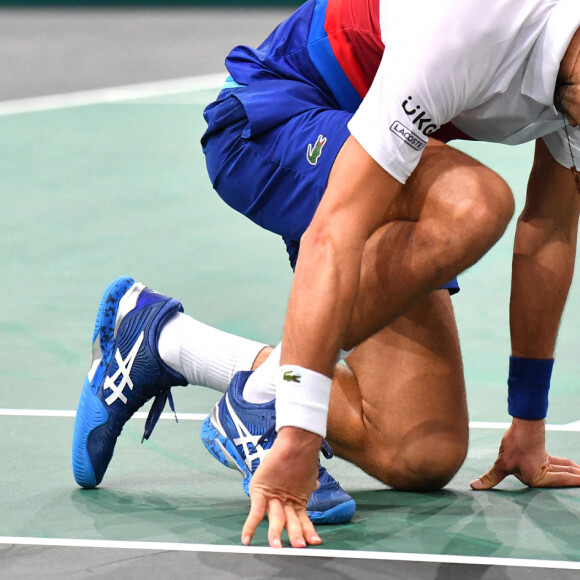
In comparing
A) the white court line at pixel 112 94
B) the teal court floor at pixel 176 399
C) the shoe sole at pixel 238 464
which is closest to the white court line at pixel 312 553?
the teal court floor at pixel 176 399

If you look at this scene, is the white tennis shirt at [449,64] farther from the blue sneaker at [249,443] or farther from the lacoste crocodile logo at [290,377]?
the blue sneaker at [249,443]

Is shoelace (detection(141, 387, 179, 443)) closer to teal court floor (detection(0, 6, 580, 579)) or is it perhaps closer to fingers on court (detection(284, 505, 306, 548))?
teal court floor (detection(0, 6, 580, 579))

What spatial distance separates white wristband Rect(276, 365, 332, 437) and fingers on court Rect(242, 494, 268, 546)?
108mm

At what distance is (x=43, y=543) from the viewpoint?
6.60 feet

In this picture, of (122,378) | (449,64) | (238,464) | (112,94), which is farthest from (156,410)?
(112,94)

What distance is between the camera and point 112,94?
6660 millimetres

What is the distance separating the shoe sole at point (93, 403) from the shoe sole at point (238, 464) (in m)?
0.23

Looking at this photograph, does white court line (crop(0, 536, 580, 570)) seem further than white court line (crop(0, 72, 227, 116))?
No

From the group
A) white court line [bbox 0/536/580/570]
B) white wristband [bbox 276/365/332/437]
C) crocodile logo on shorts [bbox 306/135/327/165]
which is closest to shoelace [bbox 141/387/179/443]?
white court line [bbox 0/536/580/570]

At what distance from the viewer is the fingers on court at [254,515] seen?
1.70 metres

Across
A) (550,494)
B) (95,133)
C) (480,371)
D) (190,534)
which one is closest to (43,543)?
(190,534)

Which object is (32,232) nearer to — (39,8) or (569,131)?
(569,131)

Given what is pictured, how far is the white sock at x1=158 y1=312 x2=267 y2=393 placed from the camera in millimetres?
2422

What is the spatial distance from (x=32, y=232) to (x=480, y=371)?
190 cm
